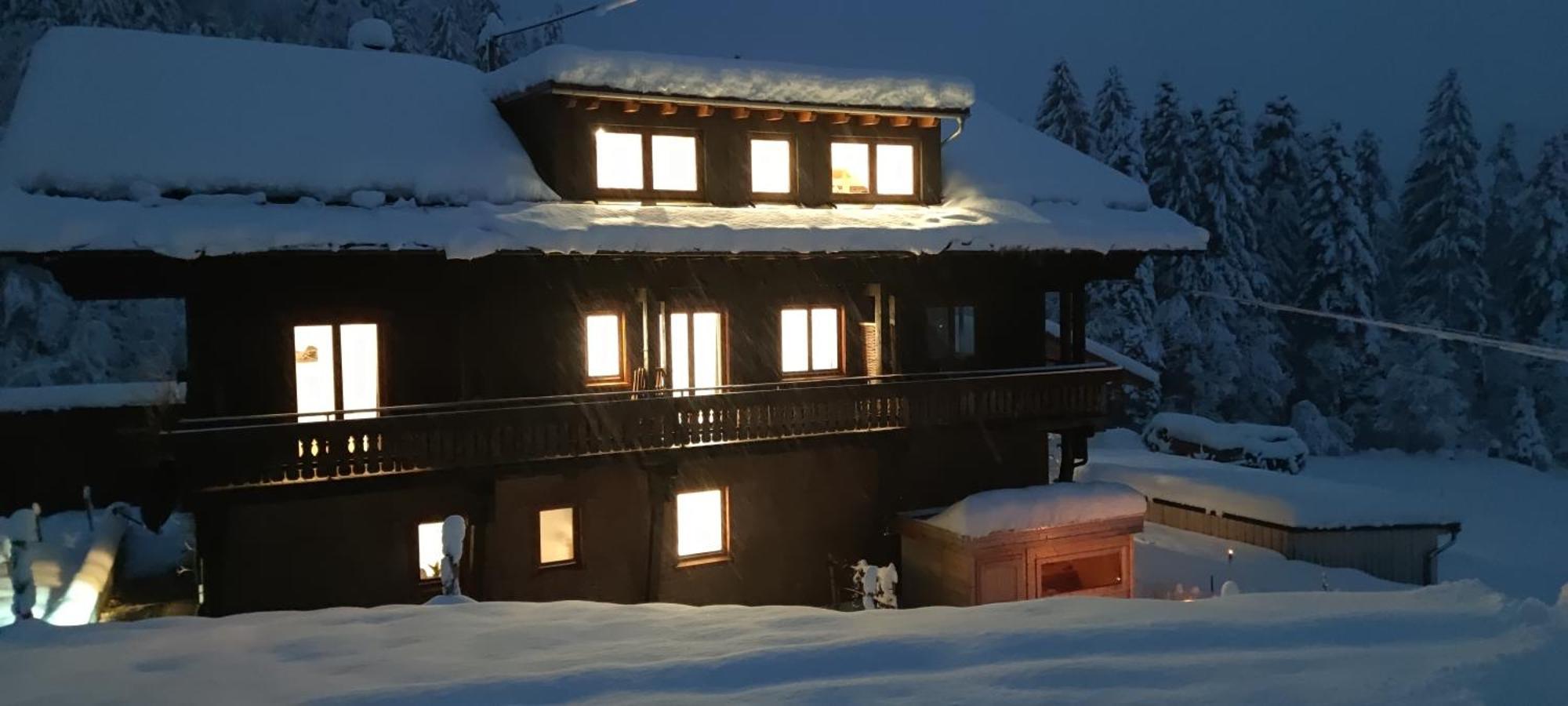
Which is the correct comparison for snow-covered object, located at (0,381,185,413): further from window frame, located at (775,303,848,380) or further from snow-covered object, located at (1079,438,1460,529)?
snow-covered object, located at (1079,438,1460,529)

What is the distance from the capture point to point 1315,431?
50875 mm

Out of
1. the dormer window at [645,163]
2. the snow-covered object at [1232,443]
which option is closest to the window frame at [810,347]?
the dormer window at [645,163]

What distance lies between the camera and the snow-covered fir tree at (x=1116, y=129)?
47062 millimetres

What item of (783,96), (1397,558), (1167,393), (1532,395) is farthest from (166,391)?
(1532,395)

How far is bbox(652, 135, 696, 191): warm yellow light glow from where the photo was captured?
64.7 feet

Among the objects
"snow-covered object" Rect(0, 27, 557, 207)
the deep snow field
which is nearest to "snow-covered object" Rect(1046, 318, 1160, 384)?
"snow-covered object" Rect(0, 27, 557, 207)

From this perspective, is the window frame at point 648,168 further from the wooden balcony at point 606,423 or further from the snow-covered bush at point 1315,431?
the snow-covered bush at point 1315,431

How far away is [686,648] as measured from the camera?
32.2 feet

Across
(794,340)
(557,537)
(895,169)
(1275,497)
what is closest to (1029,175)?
(895,169)

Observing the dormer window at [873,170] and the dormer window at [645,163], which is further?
the dormer window at [873,170]

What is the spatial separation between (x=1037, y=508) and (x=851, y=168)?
6986mm

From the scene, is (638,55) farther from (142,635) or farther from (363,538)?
(142,635)

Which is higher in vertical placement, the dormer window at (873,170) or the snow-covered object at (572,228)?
the dormer window at (873,170)

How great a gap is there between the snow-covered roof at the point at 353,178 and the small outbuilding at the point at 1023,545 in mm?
4455
